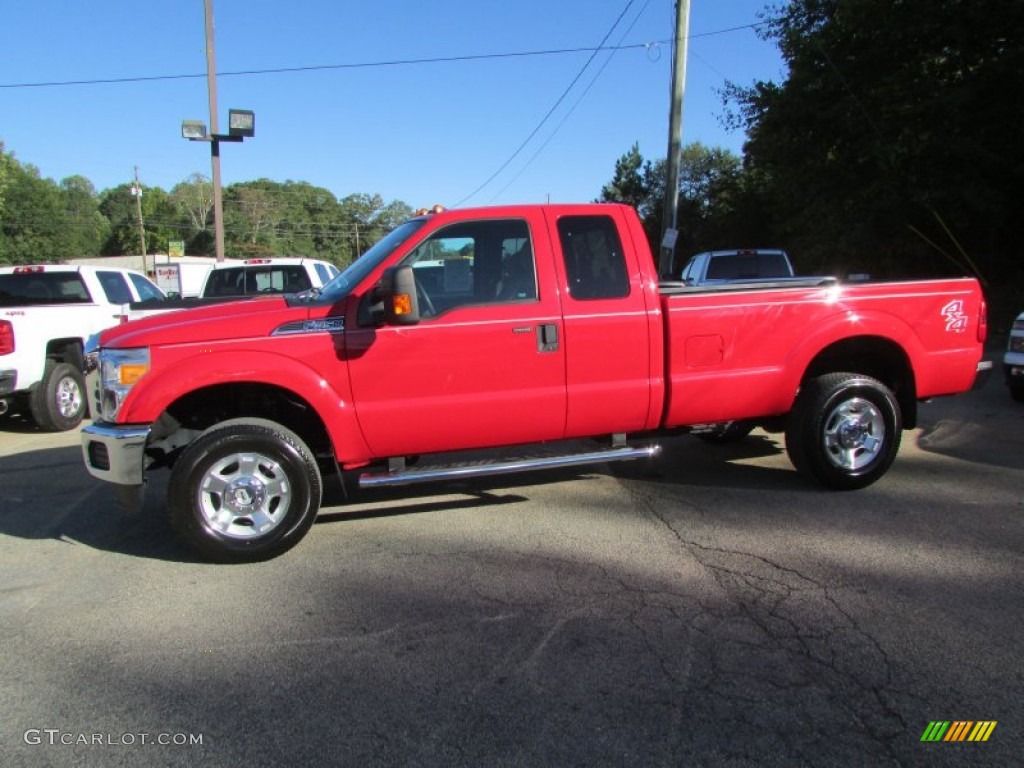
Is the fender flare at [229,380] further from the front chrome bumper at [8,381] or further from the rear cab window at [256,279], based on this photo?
the rear cab window at [256,279]

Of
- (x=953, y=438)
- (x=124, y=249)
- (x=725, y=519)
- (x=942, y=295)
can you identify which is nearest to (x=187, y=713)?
(x=725, y=519)

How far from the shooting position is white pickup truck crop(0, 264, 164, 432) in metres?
7.89

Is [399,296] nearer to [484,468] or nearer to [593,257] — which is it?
[484,468]

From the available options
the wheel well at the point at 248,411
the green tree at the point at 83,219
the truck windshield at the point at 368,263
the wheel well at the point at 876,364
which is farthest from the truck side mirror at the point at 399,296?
the green tree at the point at 83,219

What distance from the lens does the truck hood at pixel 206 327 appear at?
4.17 metres

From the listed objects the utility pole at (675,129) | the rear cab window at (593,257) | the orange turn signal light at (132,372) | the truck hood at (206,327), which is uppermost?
the utility pole at (675,129)

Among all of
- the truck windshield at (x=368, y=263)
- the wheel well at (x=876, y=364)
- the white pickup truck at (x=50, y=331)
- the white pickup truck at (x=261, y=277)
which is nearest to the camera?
the truck windshield at (x=368, y=263)

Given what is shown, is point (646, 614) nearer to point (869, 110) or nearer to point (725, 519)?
point (725, 519)

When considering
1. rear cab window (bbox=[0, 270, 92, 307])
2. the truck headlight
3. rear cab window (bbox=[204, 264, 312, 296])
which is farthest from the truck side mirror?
rear cab window (bbox=[204, 264, 312, 296])

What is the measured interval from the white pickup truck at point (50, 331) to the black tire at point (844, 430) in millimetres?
7904

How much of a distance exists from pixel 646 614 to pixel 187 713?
2047 mm

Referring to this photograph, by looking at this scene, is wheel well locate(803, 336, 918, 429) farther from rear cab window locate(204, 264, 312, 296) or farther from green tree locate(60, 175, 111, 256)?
green tree locate(60, 175, 111, 256)

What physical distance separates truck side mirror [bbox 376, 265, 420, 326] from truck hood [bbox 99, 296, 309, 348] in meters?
0.51

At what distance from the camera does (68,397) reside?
27.9 feet
